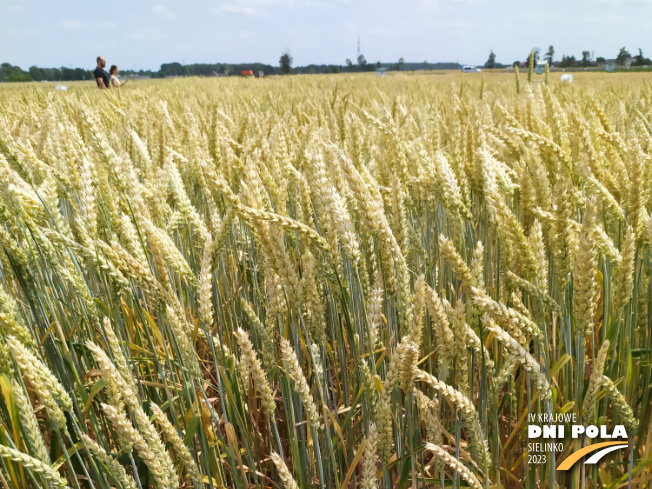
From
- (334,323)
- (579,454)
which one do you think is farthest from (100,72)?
(579,454)

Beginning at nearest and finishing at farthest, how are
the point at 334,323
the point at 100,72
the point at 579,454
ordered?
the point at 579,454 < the point at 334,323 < the point at 100,72

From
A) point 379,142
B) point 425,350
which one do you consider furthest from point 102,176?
point 379,142

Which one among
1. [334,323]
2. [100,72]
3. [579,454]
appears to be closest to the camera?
[579,454]

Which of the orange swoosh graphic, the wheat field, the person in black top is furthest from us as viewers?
the person in black top

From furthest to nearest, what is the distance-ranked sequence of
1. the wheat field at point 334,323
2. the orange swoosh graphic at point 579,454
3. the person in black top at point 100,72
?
the person in black top at point 100,72, the orange swoosh graphic at point 579,454, the wheat field at point 334,323

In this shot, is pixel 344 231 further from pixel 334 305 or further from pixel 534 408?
pixel 534 408

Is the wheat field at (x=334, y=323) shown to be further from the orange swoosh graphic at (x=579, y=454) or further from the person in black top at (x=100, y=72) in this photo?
the person in black top at (x=100, y=72)

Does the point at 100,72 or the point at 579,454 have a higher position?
the point at 100,72

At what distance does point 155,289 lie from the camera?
0.82 m

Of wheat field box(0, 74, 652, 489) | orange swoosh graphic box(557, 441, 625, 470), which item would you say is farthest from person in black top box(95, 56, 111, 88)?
orange swoosh graphic box(557, 441, 625, 470)

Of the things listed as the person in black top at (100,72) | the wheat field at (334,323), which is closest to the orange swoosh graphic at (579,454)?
the wheat field at (334,323)

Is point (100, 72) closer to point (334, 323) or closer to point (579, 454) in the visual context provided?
point (334, 323)

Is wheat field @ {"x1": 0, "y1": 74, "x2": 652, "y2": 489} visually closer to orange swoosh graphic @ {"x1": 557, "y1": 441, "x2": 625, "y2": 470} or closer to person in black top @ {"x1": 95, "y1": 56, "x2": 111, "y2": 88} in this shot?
orange swoosh graphic @ {"x1": 557, "y1": 441, "x2": 625, "y2": 470}

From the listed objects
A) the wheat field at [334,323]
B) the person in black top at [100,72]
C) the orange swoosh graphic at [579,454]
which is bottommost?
the orange swoosh graphic at [579,454]
